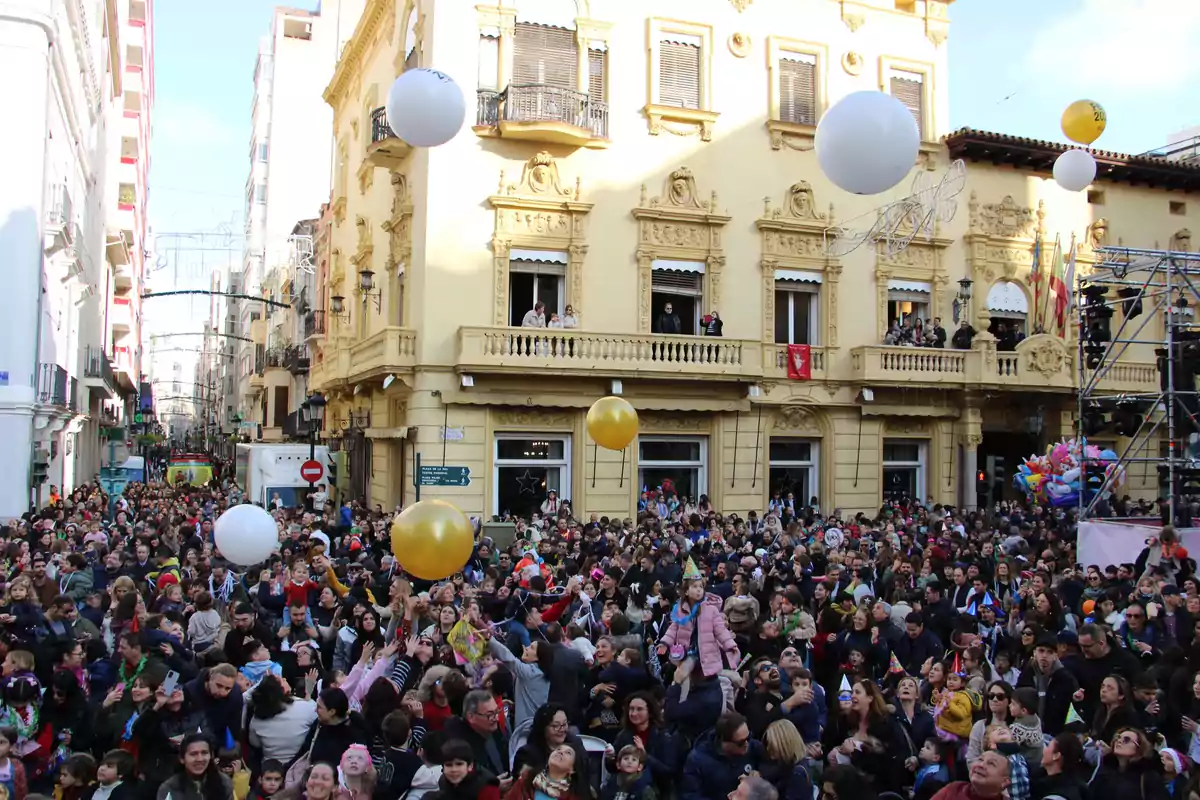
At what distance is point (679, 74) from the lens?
24422mm

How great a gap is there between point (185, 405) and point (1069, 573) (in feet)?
568

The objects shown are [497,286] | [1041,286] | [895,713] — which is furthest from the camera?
[1041,286]

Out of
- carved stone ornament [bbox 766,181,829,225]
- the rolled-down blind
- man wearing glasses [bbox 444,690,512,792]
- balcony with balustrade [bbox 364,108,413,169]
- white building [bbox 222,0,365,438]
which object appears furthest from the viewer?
white building [bbox 222,0,365,438]

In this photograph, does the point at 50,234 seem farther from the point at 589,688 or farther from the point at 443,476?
the point at 589,688

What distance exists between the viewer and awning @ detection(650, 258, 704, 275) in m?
24.0

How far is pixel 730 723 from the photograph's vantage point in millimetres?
6031

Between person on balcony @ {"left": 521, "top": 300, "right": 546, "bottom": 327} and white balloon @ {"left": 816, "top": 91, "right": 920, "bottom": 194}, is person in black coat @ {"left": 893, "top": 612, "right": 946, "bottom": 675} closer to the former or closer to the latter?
white balloon @ {"left": 816, "top": 91, "right": 920, "bottom": 194}

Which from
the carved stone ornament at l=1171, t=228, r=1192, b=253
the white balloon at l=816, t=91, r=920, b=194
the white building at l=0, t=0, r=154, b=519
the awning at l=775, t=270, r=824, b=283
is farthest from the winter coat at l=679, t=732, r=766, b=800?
the carved stone ornament at l=1171, t=228, r=1192, b=253

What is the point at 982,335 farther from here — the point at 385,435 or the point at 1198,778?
the point at 1198,778

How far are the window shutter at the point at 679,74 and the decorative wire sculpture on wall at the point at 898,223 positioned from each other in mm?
4554

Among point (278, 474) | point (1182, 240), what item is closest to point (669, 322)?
point (278, 474)

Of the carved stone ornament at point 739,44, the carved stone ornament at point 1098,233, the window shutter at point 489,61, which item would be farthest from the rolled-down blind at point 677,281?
the carved stone ornament at point 1098,233

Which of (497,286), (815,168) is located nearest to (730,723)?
(497,286)

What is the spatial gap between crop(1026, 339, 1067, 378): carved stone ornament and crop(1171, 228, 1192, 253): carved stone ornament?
6112 mm
